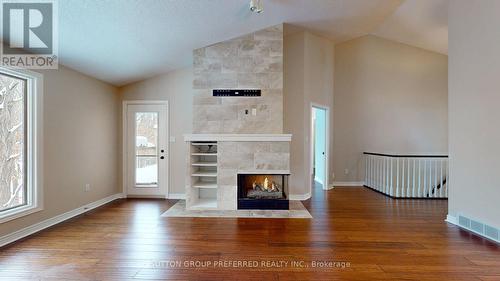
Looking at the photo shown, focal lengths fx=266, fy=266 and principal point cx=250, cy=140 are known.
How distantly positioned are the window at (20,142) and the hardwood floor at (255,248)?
19.5 inches

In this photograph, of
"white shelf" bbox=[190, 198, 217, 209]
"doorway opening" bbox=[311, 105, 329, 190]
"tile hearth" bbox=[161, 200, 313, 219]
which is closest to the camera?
"tile hearth" bbox=[161, 200, 313, 219]

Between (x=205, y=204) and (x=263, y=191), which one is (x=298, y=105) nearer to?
(x=263, y=191)

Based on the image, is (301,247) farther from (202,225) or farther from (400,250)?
(202,225)

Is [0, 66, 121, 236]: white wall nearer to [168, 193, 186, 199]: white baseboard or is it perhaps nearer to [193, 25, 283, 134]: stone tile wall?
[168, 193, 186, 199]: white baseboard

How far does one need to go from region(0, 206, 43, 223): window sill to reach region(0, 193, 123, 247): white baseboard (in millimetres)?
179

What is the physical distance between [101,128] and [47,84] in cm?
140

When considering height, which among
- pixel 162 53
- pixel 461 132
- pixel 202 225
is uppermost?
pixel 162 53

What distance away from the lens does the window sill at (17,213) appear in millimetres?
3004

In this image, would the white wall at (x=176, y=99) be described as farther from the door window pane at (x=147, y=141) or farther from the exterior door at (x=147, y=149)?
the door window pane at (x=147, y=141)

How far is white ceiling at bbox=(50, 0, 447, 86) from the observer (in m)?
3.09

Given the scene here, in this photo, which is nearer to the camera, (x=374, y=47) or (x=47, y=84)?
(x=47, y=84)

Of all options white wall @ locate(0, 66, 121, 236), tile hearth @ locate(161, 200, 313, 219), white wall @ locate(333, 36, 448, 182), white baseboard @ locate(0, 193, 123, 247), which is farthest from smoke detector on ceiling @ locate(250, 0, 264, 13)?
white wall @ locate(333, 36, 448, 182)

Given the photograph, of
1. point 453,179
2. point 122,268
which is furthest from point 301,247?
point 453,179

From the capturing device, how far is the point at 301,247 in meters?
2.96
